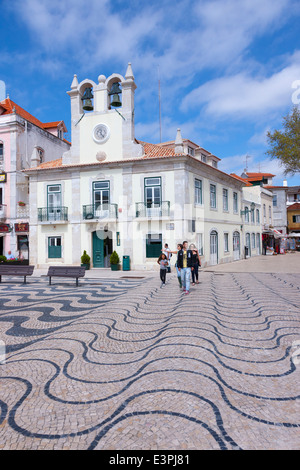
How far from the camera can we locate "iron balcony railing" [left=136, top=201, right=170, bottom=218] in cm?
1778

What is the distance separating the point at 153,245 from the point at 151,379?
14.8 metres

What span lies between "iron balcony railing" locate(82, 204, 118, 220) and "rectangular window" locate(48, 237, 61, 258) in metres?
2.76

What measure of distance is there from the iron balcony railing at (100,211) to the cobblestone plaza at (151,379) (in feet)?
39.1

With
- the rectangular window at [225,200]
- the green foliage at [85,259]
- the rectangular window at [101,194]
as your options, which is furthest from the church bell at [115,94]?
the rectangular window at [225,200]

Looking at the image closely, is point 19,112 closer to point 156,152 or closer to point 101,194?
point 101,194

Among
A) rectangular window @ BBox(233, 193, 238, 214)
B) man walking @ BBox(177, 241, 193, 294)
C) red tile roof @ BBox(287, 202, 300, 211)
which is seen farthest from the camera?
red tile roof @ BBox(287, 202, 300, 211)

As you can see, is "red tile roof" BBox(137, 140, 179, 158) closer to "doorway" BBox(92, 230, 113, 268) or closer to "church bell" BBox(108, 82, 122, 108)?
"church bell" BBox(108, 82, 122, 108)

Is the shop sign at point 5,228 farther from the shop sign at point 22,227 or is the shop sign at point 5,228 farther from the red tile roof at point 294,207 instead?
the red tile roof at point 294,207

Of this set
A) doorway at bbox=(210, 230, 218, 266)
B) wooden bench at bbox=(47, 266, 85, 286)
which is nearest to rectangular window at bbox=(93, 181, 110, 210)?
wooden bench at bbox=(47, 266, 85, 286)

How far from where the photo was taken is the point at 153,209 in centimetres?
1795

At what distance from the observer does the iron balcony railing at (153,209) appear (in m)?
17.8
